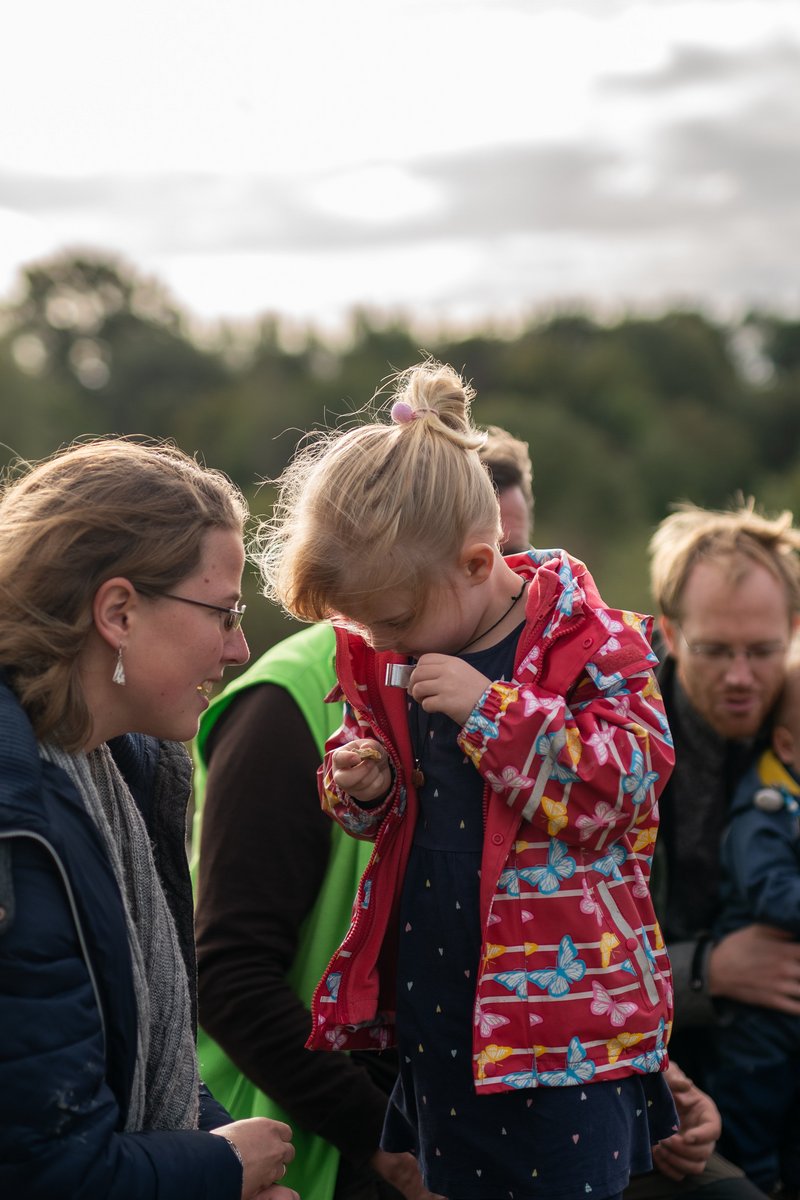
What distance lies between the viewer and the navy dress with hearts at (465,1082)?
206cm

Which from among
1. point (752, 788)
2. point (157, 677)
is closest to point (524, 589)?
point (157, 677)

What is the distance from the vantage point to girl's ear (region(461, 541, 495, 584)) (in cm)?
215

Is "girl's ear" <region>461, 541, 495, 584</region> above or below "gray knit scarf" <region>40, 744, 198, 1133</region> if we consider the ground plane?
above

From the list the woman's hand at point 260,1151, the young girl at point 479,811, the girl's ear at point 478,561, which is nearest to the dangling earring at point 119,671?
the young girl at point 479,811

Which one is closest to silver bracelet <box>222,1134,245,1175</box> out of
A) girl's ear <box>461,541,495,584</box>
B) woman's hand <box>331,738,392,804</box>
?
woman's hand <box>331,738,392,804</box>

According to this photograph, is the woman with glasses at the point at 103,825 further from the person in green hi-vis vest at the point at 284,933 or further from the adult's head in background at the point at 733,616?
the adult's head in background at the point at 733,616

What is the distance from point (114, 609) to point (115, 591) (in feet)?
0.10

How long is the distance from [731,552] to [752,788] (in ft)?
1.87

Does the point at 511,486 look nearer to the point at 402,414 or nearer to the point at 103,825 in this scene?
the point at 402,414

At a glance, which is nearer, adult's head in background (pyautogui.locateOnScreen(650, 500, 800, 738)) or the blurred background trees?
adult's head in background (pyautogui.locateOnScreen(650, 500, 800, 738))

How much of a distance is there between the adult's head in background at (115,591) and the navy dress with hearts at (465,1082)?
0.42m

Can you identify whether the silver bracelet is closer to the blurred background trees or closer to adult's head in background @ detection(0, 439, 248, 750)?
adult's head in background @ detection(0, 439, 248, 750)

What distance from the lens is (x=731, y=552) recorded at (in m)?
3.26

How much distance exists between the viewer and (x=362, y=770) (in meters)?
2.17
